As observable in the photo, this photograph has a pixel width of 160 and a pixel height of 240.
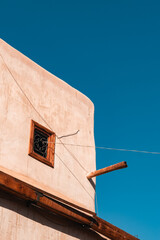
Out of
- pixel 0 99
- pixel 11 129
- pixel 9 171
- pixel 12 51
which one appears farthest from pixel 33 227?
pixel 12 51

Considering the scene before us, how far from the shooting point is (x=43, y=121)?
30.5 feet

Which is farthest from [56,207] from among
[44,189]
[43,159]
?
[43,159]

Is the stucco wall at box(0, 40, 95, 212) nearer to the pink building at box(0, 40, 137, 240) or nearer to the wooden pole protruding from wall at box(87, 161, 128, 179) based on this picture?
the pink building at box(0, 40, 137, 240)

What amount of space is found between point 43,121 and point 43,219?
6.74 feet

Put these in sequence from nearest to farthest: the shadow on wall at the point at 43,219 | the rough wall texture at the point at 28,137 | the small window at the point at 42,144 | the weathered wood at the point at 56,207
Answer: the weathered wood at the point at 56,207 → the shadow on wall at the point at 43,219 → the rough wall texture at the point at 28,137 → the small window at the point at 42,144

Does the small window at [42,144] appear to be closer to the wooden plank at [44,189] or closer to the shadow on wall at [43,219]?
the wooden plank at [44,189]

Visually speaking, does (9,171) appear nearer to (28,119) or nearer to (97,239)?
(28,119)

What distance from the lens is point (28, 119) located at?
350 inches

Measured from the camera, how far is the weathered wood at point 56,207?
7431 millimetres

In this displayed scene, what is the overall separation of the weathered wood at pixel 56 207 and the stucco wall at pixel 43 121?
1.81 ft

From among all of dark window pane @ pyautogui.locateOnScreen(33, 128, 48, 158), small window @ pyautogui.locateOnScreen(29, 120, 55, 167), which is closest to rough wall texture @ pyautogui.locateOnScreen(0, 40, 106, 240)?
small window @ pyautogui.locateOnScreen(29, 120, 55, 167)

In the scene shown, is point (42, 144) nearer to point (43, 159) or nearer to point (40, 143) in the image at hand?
point (40, 143)

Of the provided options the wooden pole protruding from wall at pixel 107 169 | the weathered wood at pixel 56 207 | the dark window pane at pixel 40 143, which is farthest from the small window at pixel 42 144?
the wooden pole protruding from wall at pixel 107 169

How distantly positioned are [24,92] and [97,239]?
3179mm
